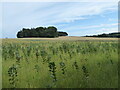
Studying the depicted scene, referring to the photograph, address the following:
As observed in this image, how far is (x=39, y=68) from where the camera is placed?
25.2ft

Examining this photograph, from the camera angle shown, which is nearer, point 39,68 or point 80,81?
point 80,81

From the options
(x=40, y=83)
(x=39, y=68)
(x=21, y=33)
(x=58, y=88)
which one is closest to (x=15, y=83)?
(x=40, y=83)

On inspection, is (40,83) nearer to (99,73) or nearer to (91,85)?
(91,85)

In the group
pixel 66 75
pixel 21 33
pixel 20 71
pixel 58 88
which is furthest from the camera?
pixel 21 33

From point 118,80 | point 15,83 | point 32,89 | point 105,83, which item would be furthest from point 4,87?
point 118,80

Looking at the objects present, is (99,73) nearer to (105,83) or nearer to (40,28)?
(105,83)

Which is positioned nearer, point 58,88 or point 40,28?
point 58,88

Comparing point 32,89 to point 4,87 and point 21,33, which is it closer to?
point 4,87

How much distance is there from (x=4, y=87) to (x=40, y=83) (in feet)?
3.24

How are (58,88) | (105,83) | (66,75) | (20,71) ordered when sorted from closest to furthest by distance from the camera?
1. (58,88)
2. (105,83)
3. (66,75)
4. (20,71)

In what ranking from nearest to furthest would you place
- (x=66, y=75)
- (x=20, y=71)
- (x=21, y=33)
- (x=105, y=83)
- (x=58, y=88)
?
(x=58, y=88) < (x=105, y=83) < (x=66, y=75) < (x=20, y=71) < (x=21, y=33)

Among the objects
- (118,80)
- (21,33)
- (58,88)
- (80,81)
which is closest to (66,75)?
(80,81)

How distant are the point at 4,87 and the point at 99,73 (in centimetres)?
300

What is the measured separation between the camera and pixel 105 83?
19.6 feet
